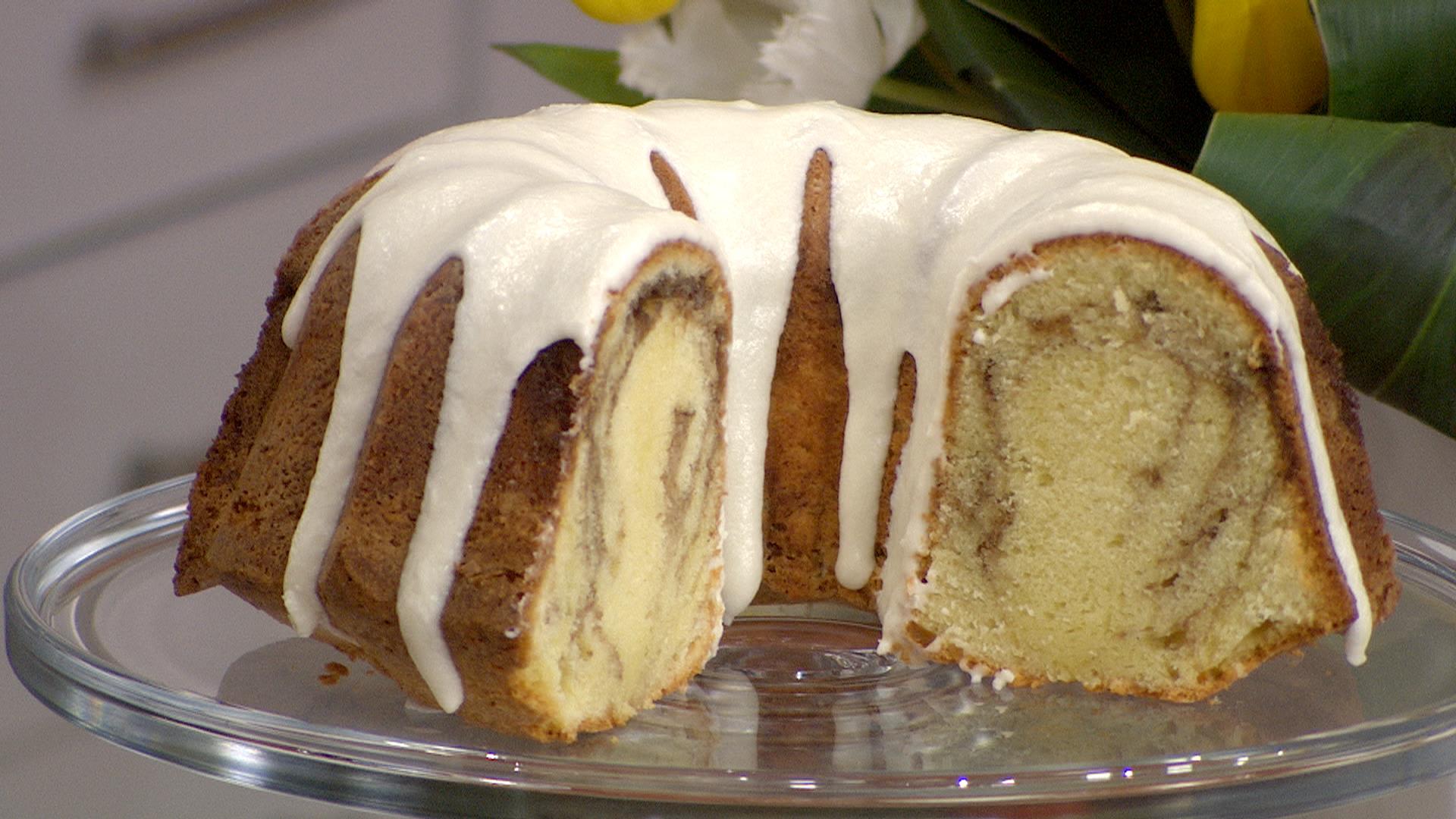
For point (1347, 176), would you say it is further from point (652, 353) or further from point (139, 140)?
point (139, 140)

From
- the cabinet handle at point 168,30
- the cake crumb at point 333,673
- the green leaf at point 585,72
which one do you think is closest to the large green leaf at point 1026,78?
the green leaf at point 585,72

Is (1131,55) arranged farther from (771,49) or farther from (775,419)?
(775,419)

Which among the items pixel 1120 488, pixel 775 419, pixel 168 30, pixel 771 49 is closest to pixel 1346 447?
pixel 1120 488

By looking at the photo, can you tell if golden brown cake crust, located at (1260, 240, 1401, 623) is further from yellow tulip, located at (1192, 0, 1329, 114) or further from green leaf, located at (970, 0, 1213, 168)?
green leaf, located at (970, 0, 1213, 168)

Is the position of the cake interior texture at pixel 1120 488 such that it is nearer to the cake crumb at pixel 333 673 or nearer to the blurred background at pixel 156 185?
the cake crumb at pixel 333 673

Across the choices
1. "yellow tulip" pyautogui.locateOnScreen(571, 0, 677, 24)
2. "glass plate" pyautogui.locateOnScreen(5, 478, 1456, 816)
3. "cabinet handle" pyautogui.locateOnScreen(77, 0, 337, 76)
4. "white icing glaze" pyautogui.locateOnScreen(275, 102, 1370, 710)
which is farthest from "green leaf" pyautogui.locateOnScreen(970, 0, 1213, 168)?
"cabinet handle" pyautogui.locateOnScreen(77, 0, 337, 76)
